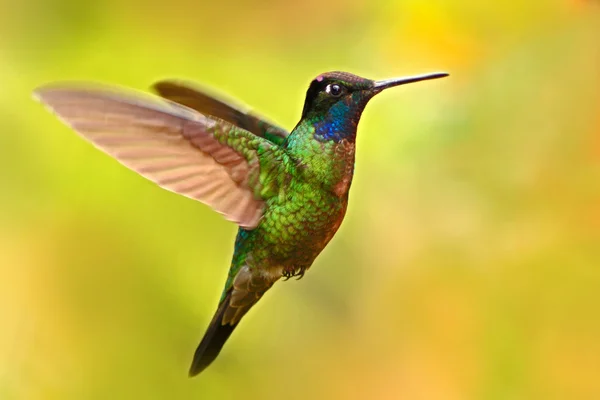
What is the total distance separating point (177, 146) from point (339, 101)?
6.1 inches

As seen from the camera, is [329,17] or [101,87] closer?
[101,87]

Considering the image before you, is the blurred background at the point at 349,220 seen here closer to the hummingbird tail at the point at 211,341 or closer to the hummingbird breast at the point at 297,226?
the hummingbird tail at the point at 211,341

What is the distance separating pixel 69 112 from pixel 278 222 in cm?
22

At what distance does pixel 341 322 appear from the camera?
1335mm

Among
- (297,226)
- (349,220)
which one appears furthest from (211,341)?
(349,220)

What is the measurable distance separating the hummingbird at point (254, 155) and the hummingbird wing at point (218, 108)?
4.8 inches

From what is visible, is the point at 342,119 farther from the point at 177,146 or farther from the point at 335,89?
the point at 177,146

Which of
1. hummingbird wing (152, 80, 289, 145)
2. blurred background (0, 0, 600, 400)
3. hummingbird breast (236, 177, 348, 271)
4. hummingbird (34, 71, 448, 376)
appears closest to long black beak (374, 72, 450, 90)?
hummingbird (34, 71, 448, 376)

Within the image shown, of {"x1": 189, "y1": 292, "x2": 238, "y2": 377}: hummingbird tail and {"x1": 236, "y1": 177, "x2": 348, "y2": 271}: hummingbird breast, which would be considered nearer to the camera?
{"x1": 236, "y1": 177, "x2": 348, "y2": 271}: hummingbird breast

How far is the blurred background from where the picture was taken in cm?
130

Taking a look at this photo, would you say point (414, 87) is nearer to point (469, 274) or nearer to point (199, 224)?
point (469, 274)

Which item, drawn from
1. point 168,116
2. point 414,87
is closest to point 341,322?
point 414,87

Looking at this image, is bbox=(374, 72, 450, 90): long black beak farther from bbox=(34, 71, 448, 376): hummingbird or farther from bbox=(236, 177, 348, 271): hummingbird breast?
bbox=(236, 177, 348, 271): hummingbird breast

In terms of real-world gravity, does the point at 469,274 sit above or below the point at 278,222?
below
